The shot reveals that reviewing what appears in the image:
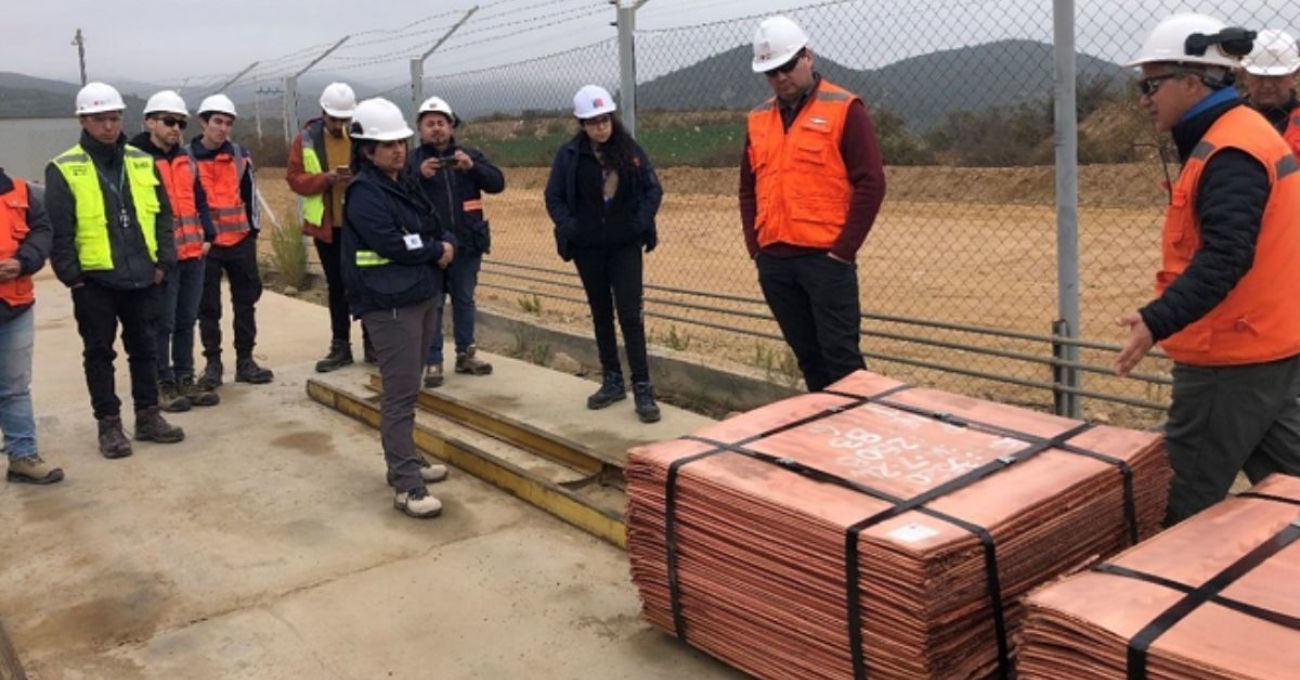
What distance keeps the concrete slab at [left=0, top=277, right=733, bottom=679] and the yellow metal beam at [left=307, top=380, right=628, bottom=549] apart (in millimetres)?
72

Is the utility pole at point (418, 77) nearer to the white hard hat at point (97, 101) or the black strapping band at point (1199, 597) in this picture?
the white hard hat at point (97, 101)

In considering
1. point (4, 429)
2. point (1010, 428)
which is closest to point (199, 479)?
point (4, 429)

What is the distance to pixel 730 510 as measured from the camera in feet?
11.0

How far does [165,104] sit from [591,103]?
2.89 meters

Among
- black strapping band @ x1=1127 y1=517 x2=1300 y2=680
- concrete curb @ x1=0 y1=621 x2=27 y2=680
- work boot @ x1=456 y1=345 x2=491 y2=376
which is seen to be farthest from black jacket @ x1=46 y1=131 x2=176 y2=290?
black strapping band @ x1=1127 y1=517 x2=1300 y2=680

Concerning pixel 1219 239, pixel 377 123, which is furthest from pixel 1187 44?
pixel 377 123

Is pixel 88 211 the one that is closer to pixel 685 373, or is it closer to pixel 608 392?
pixel 608 392

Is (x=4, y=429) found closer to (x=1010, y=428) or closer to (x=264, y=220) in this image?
(x=1010, y=428)

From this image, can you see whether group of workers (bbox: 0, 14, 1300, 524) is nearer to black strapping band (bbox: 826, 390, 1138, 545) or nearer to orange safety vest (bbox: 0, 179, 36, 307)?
orange safety vest (bbox: 0, 179, 36, 307)

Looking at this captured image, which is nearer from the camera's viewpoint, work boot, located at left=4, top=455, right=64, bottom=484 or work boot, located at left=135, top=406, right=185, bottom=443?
work boot, located at left=4, top=455, right=64, bottom=484

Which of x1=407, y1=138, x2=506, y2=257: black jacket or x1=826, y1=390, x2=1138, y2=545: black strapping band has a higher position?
x1=407, y1=138, x2=506, y2=257: black jacket

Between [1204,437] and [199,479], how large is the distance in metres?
4.76

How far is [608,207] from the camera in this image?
6.03 meters

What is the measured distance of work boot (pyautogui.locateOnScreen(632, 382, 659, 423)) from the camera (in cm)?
624
